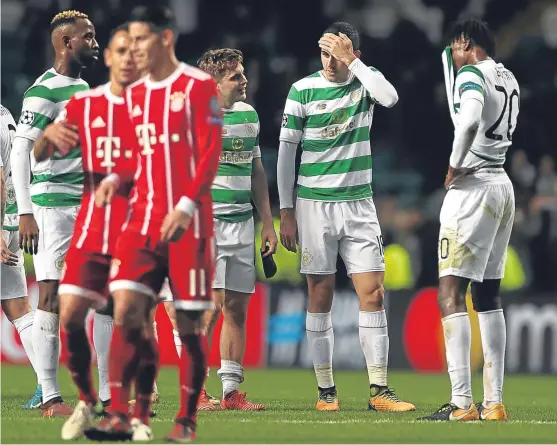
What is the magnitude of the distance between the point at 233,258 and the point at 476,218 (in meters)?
1.93

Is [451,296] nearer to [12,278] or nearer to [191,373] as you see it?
[191,373]

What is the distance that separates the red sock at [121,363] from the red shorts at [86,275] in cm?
36

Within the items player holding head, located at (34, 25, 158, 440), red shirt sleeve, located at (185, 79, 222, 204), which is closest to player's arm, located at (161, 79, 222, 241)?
red shirt sleeve, located at (185, 79, 222, 204)

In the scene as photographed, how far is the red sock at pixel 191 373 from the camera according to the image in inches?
264

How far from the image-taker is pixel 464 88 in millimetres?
8039

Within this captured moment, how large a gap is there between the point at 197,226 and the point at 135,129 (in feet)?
1.91

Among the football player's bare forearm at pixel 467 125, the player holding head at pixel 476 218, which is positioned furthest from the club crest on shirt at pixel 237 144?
the football player's bare forearm at pixel 467 125

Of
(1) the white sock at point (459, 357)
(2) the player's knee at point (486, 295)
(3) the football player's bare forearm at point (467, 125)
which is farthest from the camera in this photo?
(2) the player's knee at point (486, 295)

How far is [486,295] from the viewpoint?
8.39 meters

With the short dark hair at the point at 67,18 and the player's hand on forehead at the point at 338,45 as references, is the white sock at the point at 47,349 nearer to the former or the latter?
the short dark hair at the point at 67,18

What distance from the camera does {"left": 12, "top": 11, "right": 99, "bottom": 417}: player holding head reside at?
834cm

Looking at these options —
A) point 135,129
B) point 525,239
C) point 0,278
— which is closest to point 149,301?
point 135,129

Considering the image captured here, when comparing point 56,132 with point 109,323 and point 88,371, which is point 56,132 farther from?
point 109,323

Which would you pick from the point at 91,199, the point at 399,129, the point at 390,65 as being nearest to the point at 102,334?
the point at 91,199
